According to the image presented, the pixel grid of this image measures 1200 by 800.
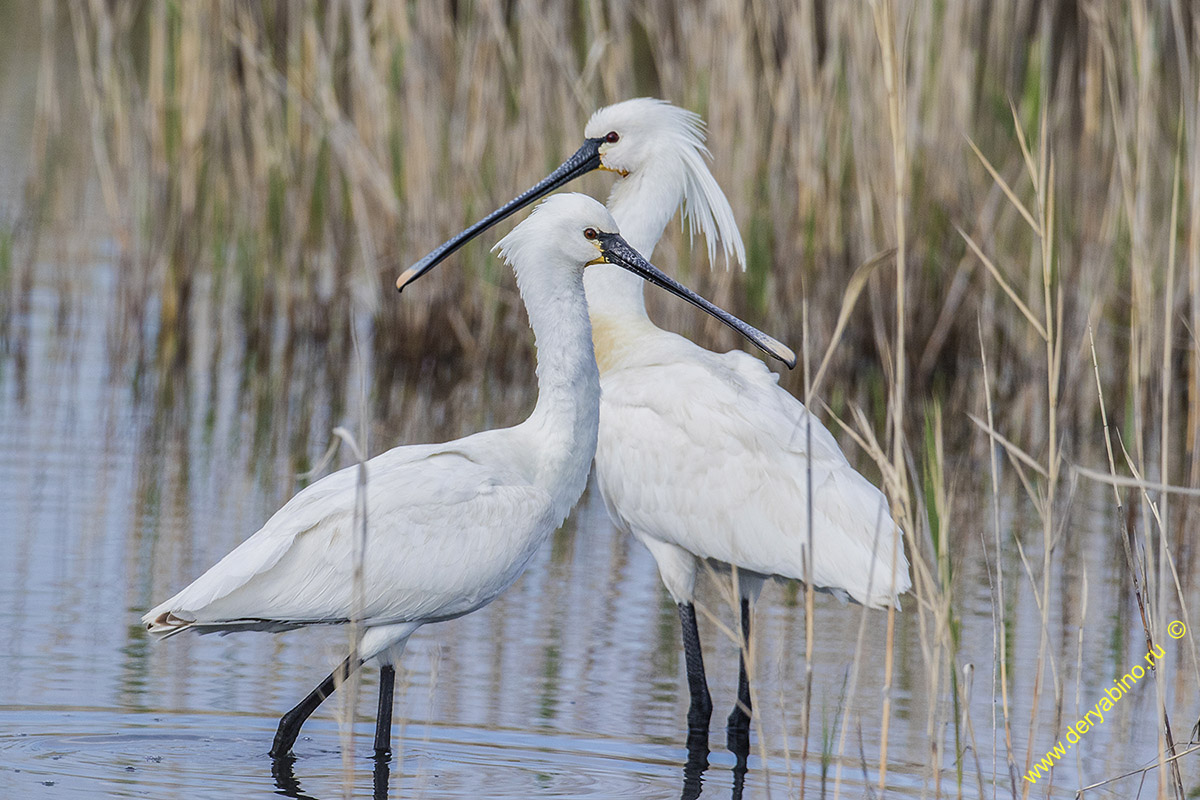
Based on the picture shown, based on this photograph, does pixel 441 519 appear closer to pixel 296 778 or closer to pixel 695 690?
pixel 296 778

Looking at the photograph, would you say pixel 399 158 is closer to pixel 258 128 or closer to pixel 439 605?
pixel 258 128

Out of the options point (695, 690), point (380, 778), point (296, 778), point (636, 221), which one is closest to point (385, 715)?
point (380, 778)

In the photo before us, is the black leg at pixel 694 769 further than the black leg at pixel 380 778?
Yes

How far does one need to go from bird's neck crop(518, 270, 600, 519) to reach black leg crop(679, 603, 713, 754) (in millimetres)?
606

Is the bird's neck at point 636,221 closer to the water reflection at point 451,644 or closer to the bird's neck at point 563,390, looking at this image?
the water reflection at point 451,644

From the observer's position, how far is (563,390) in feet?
16.3

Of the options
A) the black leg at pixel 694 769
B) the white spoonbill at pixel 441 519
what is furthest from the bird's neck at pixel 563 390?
the black leg at pixel 694 769

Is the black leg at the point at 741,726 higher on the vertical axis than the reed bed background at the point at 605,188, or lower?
lower

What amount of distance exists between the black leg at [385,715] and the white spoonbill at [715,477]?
83 cm

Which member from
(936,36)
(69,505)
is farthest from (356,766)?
(936,36)

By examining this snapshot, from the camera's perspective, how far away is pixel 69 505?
23.2 feet

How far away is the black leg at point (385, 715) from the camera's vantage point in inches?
189

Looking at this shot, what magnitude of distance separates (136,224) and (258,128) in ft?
2.51

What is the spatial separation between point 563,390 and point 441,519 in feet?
1.56
